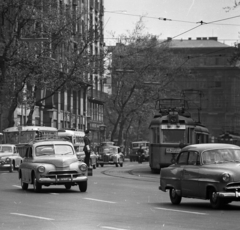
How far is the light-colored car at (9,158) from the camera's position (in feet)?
143

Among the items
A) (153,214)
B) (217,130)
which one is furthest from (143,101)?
(153,214)

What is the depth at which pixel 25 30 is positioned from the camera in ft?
168

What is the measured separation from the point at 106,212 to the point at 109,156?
42.3 meters

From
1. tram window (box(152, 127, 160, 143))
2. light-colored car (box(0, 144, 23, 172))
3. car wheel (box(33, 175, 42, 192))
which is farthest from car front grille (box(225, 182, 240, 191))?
light-colored car (box(0, 144, 23, 172))

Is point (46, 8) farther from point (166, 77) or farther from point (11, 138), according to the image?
point (166, 77)

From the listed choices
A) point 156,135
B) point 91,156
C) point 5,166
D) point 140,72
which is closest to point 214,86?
point 140,72

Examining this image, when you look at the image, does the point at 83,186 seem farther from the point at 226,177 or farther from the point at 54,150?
the point at 226,177

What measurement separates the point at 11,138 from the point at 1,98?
262cm

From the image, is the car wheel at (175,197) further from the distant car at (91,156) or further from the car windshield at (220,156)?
the distant car at (91,156)

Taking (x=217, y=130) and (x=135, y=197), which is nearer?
(x=135, y=197)

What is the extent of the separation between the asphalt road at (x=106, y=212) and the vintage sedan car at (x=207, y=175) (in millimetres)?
298

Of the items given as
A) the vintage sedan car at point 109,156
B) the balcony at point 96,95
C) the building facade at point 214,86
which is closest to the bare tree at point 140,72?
the balcony at point 96,95

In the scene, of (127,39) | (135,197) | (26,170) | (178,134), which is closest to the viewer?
(135,197)

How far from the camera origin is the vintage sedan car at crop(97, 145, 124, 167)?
191 feet
